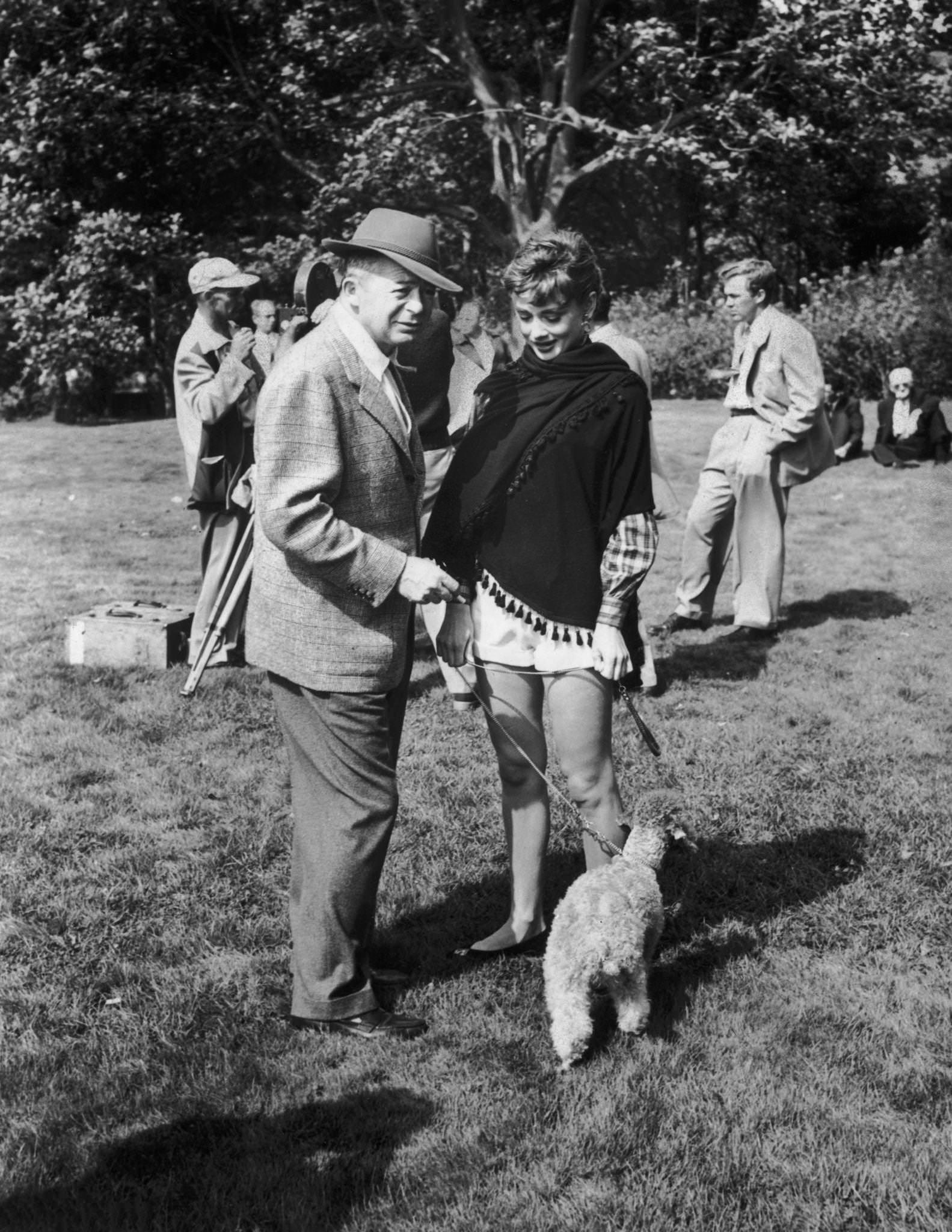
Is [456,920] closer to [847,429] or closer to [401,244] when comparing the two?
[401,244]

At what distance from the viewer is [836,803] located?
5.34 metres

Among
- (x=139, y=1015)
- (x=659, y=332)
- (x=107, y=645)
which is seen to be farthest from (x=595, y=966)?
(x=659, y=332)

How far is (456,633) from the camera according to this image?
3.73 metres

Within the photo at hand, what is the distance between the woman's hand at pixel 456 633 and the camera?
372 cm

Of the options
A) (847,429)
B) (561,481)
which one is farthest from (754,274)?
(847,429)

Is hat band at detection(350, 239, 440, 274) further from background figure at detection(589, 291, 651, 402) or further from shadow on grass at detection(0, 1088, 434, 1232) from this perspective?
background figure at detection(589, 291, 651, 402)

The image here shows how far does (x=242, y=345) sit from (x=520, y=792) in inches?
148

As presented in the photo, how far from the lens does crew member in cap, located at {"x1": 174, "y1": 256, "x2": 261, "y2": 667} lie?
688 centimetres

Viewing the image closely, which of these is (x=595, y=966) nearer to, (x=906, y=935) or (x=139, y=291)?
(x=906, y=935)

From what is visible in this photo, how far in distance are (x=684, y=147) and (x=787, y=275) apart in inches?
579

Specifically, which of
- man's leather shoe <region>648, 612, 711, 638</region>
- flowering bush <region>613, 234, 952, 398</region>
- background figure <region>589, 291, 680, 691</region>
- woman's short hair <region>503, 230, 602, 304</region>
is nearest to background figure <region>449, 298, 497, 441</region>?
background figure <region>589, 291, 680, 691</region>

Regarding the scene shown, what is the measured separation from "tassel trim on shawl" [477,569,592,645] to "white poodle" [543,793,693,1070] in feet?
1.93

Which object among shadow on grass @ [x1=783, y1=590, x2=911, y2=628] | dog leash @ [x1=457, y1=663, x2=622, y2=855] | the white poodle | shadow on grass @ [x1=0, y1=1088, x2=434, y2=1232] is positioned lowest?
shadow on grass @ [x1=783, y1=590, x2=911, y2=628]

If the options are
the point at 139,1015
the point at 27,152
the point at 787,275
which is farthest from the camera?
the point at 787,275
